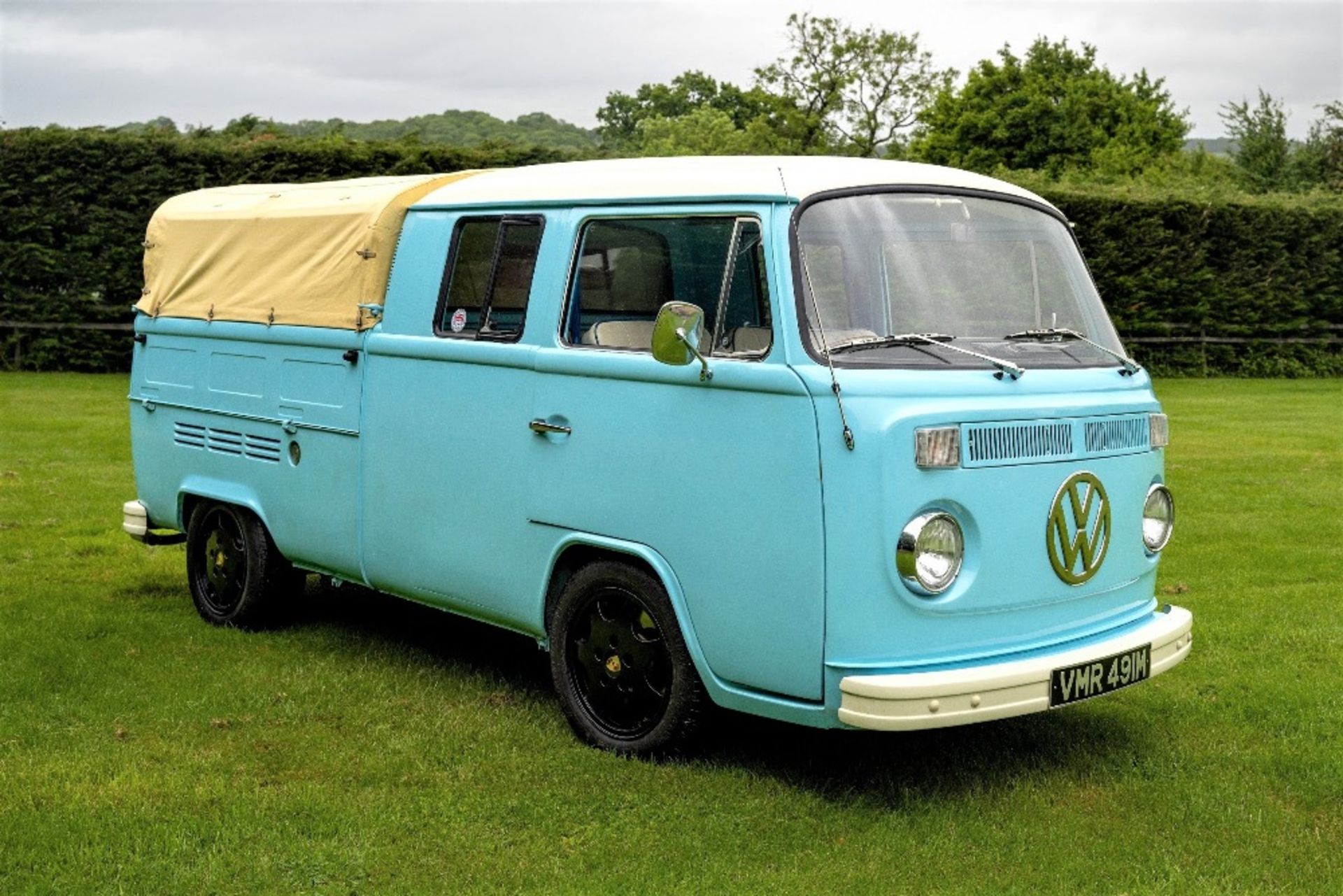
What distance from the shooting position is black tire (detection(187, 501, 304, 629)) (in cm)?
794

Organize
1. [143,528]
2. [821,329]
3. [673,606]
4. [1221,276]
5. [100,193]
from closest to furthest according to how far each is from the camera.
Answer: [821,329]
[673,606]
[143,528]
[100,193]
[1221,276]

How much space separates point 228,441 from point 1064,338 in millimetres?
4214

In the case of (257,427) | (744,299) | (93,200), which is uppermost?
(93,200)

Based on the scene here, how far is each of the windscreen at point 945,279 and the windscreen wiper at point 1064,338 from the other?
24mm

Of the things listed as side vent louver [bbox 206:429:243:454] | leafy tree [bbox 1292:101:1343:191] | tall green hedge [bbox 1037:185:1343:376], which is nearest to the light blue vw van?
side vent louver [bbox 206:429:243:454]

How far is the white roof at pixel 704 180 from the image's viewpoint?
5598mm

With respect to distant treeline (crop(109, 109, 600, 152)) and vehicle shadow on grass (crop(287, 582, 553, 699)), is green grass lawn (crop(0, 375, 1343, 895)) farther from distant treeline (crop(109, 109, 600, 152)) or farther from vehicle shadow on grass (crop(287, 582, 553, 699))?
distant treeline (crop(109, 109, 600, 152))

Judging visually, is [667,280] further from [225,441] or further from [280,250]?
[225,441]

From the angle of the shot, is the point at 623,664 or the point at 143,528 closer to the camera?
the point at 623,664

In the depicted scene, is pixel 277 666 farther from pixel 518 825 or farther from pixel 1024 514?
pixel 1024 514

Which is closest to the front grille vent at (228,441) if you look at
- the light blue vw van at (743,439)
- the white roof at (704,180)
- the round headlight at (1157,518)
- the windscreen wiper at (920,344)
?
the light blue vw van at (743,439)

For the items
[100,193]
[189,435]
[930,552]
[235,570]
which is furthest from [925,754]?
[100,193]

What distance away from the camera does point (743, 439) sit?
539 cm

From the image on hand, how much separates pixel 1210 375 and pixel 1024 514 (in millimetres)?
22877
